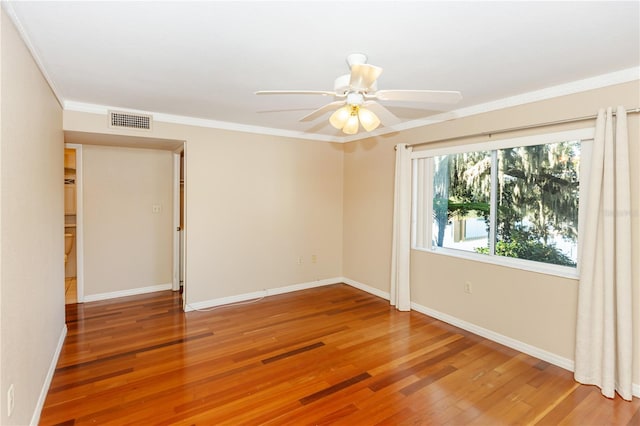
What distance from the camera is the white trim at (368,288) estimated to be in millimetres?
4621

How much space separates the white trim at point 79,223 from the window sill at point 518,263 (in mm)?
4456

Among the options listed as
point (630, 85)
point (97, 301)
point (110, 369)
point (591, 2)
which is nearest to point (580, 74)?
point (630, 85)

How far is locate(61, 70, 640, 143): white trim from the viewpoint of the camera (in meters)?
2.56

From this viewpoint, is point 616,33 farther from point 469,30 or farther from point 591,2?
point 469,30

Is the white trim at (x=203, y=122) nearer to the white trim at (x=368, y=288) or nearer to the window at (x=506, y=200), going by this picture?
the window at (x=506, y=200)

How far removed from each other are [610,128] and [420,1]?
1.91 metres

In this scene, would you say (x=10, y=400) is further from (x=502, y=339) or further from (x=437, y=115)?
(x=437, y=115)

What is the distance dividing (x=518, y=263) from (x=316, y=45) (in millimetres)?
2722

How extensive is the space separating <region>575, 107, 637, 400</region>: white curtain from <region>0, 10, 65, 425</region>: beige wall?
12.0ft

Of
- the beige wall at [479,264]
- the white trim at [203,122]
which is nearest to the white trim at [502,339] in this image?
the beige wall at [479,264]

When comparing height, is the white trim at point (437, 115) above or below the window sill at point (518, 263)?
above

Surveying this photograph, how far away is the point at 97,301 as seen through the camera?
4406mm

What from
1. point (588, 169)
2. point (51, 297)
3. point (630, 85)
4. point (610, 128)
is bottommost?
point (51, 297)

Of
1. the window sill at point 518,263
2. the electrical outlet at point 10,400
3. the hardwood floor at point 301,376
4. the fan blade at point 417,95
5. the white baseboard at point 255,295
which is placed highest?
the fan blade at point 417,95
